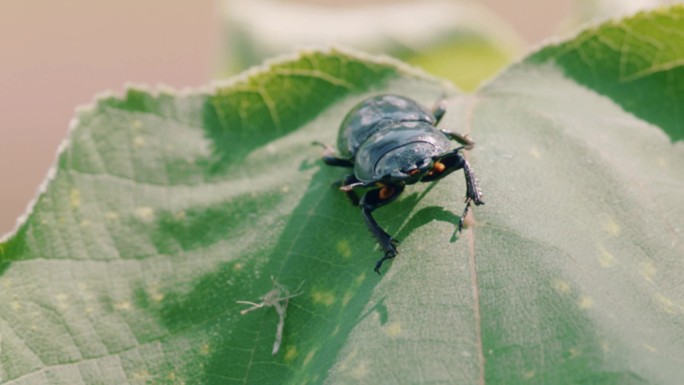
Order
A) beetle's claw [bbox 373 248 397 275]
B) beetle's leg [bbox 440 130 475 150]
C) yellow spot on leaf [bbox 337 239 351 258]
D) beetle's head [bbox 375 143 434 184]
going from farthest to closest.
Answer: beetle's leg [bbox 440 130 475 150], beetle's head [bbox 375 143 434 184], yellow spot on leaf [bbox 337 239 351 258], beetle's claw [bbox 373 248 397 275]

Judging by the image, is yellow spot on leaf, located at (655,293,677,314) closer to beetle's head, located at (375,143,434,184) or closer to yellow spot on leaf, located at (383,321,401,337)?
yellow spot on leaf, located at (383,321,401,337)

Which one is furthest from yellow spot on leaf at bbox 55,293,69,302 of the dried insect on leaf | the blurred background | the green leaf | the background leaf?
the blurred background

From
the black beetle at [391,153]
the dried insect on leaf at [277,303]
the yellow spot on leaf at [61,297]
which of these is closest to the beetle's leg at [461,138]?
the black beetle at [391,153]

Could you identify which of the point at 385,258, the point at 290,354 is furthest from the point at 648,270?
the point at 290,354

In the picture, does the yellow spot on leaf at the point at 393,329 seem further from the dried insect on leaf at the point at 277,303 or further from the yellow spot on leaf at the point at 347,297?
the dried insect on leaf at the point at 277,303

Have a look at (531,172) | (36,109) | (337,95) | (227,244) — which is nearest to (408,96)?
(337,95)

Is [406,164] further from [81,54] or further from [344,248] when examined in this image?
[81,54]
